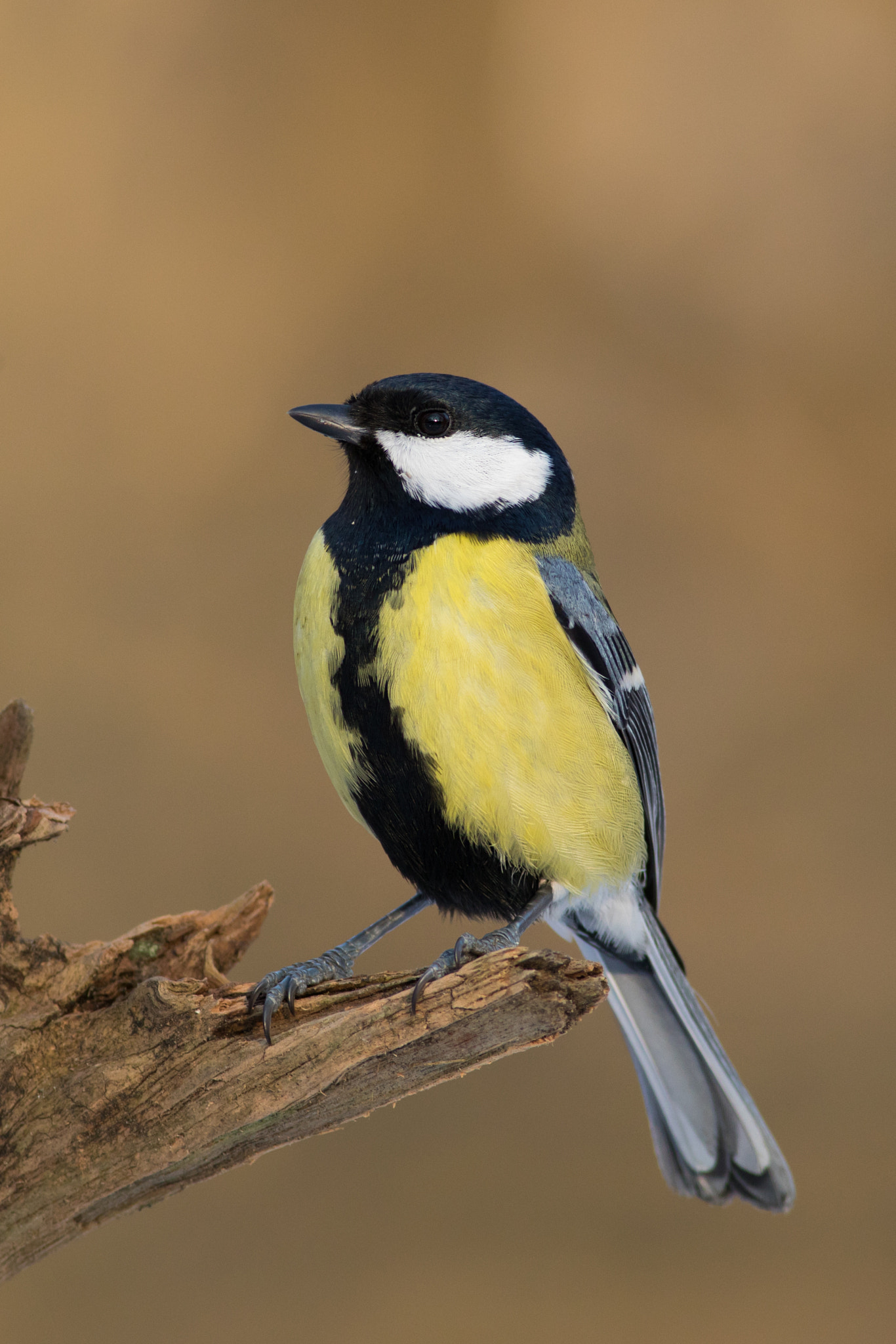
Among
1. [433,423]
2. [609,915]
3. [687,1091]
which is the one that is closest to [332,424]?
[433,423]

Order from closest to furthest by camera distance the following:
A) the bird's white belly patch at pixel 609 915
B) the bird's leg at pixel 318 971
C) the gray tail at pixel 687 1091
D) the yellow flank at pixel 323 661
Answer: the bird's leg at pixel 318 971 → the yellow flank at pixel 323 661 → the bird's white belly patch at pixel 609 915 → the gray tail at pixel 687 1091

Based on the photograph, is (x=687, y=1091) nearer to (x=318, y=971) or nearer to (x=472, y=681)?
(x=318, y=971)

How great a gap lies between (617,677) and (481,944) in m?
0.54

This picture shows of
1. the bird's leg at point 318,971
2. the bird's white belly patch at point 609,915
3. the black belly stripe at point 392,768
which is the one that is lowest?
the bird's white belly patch at point 609,915

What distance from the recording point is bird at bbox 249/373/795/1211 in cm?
166

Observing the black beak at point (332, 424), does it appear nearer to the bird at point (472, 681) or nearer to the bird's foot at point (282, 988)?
the bird at point (472, 681)

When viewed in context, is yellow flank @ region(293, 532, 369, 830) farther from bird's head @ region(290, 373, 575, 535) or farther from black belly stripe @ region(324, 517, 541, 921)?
bird's head @ region(290, 373, 575, 535)

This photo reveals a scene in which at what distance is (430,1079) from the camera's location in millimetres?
1511

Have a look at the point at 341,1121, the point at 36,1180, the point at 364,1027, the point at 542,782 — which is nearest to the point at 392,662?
the point at 542,782

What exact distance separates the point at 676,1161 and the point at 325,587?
1.26m

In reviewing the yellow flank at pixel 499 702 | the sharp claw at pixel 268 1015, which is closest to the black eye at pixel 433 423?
the yellow flank at pixel 499 702

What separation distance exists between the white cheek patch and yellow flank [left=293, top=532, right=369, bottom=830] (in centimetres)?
19

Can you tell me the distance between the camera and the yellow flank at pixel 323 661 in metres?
1.77

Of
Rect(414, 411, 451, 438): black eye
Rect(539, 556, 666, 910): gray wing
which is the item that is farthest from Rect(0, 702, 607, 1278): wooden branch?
Rect(414, 411, 451, 438): black eye
